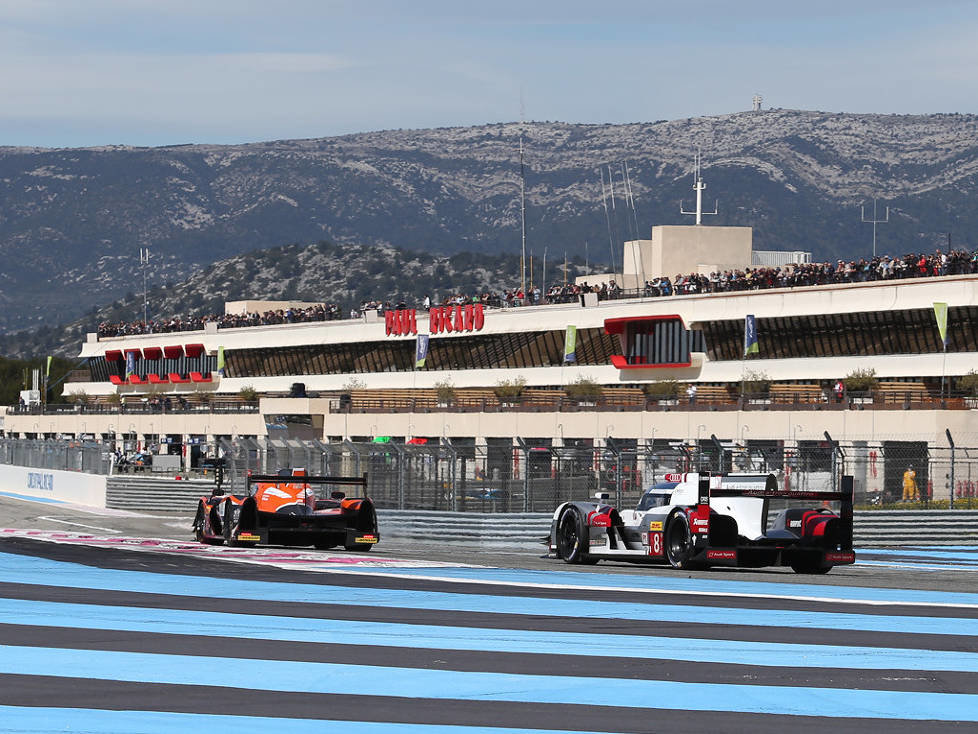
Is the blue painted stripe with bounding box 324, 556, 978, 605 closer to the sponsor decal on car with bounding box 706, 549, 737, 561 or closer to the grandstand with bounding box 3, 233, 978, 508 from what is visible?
the sponsor decal on car with bounding box 706, 549, 737, 561

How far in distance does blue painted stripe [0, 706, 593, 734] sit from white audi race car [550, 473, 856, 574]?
11.5 m

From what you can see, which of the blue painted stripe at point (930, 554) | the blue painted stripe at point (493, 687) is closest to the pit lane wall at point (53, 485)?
the blue painted stripe at point (930, 554)

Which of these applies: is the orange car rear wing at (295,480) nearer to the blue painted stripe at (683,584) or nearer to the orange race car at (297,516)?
the orange race car at (297,516)

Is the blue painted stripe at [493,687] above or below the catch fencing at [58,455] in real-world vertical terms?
below

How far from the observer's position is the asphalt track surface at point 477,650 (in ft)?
31.9

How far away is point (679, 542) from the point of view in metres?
21.4

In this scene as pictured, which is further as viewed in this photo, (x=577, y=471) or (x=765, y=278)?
(x=765, y=278)

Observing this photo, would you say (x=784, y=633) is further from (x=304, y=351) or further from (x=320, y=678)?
(x=304, y=351)

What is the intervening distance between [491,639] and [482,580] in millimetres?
6370

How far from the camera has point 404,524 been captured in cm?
3123

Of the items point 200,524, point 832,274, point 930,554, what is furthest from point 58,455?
point 930,554

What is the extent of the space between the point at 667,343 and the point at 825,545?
50681mm

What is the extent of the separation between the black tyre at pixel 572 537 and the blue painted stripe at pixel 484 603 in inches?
225

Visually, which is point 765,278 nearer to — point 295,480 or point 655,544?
point 295,480
